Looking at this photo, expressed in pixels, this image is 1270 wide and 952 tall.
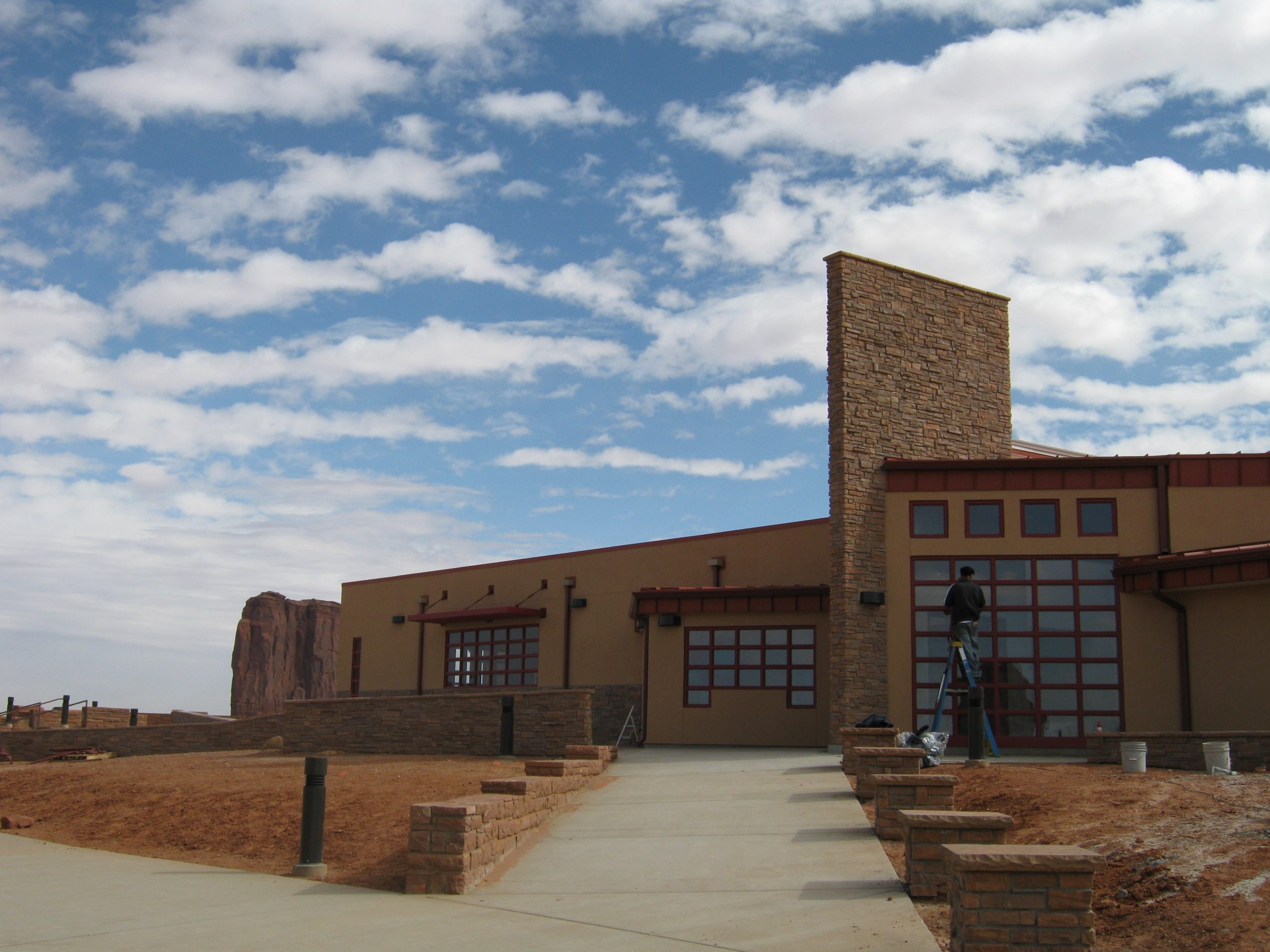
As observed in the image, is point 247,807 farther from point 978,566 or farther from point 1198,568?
point 1198,568

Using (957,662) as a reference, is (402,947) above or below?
below

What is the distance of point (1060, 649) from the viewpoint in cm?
1853

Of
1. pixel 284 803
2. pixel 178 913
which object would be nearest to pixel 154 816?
pixel 284 803

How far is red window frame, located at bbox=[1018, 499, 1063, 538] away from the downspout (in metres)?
1.59

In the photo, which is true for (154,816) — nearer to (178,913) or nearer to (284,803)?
(284,803)

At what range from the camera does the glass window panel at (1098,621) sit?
18469 mm

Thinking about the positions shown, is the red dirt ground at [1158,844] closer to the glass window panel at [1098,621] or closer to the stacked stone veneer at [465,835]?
the stacked stone veneer at [465,835]

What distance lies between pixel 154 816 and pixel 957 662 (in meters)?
11.5

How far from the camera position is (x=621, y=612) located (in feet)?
87.1

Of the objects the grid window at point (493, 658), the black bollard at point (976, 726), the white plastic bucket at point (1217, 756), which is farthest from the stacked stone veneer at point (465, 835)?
the grid window at point (493, 658)

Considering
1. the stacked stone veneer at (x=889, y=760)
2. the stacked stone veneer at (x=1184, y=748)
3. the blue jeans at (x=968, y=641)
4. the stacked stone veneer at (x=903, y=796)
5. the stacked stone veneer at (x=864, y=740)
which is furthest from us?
the blue jeans at (x=968, y=641)

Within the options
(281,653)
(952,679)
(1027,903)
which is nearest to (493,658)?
(952,679)

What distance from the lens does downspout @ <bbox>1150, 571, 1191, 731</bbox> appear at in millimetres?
17859

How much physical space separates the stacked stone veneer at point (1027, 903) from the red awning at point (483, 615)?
22941 mm
